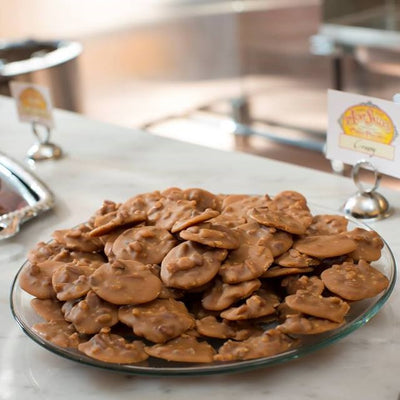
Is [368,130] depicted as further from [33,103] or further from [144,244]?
[33,103]

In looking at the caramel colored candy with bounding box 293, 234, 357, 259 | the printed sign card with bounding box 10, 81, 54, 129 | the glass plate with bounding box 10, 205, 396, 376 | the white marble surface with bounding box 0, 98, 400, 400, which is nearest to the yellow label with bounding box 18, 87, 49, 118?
the printed sign card with bounding box 10, 81, 54, 129

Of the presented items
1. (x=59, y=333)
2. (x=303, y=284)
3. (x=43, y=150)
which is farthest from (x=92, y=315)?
(x=43, y=150)

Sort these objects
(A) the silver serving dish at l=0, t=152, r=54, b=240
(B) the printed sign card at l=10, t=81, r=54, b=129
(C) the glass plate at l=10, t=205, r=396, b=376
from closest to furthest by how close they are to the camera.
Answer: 1. (C) the glass plate at l=10, t=205, r=396, b=376
2. (A) the silver serving dish at l=0, t=152, r=54, b=240
3. (B) the printed sign card at l=10, t=81, r=54, b=129

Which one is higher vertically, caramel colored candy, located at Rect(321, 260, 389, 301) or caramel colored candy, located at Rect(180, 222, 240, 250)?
caramel colored candy, located at Rect(180, 222, 240, 250)

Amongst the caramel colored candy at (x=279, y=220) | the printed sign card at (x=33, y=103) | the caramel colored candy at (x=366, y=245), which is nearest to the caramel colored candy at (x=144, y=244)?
the caramel colored candy at (x=279, y=220)

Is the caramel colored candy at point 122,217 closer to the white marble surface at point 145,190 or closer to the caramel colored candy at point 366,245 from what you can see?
the white marble surface at point 145,190

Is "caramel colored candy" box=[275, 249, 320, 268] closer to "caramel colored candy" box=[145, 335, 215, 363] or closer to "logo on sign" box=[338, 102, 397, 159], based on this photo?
"caramel colored candy" box=[145, 335, 215, 363]
